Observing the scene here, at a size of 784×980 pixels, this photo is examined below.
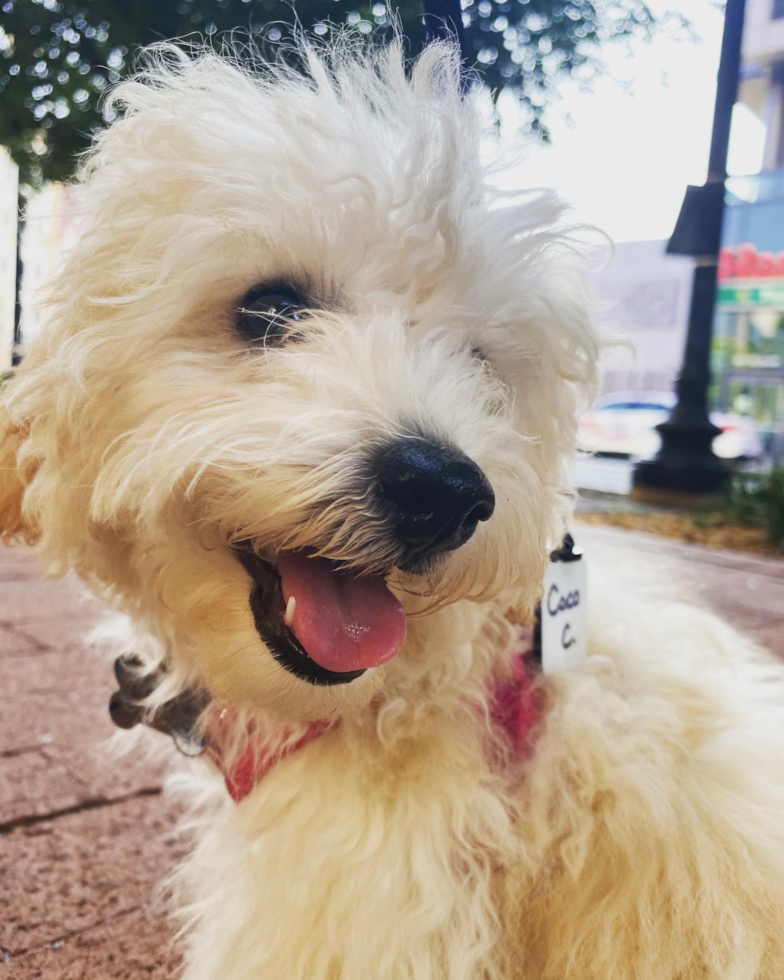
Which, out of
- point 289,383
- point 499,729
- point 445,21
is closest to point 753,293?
point 445,21

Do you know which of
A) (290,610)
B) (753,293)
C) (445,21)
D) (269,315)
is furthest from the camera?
(753,293)

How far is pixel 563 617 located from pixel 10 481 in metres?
1.06

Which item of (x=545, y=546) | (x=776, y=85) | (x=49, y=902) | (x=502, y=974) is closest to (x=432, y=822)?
(x=502, y=974)

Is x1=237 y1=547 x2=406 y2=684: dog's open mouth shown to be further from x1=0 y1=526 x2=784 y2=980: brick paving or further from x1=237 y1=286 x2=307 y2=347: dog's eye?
x1=0 y1=526 x2=784 y2=980: brick paving

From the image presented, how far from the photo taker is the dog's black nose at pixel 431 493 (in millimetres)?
1244

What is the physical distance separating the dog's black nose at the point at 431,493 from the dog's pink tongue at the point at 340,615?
15 cm

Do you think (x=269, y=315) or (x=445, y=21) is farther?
(x=445, y=21)

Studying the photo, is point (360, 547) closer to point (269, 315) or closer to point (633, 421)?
point (269, 315)

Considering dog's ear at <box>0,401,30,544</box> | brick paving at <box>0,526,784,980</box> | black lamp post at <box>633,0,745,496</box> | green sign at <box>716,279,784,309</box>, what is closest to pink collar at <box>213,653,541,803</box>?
brick paving at <box>0,526,784,980</box>

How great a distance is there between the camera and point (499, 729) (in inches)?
62.2

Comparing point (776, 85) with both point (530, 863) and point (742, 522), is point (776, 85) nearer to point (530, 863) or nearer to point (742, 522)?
point (742, 522)

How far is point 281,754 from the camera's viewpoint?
1.54 metres

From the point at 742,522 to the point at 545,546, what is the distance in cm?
739

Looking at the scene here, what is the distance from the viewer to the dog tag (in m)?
1.59
